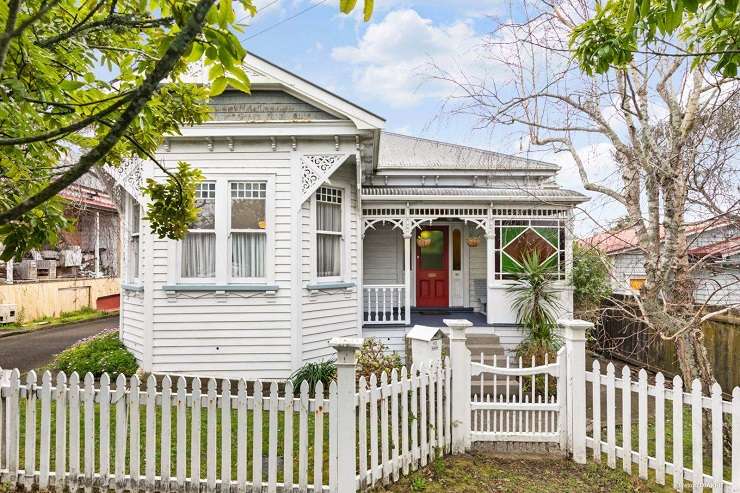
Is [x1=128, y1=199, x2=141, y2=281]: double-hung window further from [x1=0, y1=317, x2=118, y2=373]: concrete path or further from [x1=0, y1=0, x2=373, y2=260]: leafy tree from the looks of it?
[x1=0, y1=0, x2=373, y2=260]: leafy tree

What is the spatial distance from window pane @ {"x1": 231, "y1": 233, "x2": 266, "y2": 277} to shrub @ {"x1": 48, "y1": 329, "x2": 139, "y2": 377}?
2.66 metres

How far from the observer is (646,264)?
212 inches

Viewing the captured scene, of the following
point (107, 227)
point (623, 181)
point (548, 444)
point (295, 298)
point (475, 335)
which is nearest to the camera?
point (548, 444)

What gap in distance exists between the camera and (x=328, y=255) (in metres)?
8.27

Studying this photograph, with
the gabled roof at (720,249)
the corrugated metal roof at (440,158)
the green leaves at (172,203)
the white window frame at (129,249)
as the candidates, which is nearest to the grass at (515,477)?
the gabled roof at (720,249)

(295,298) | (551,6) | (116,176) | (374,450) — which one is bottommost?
(374,450)

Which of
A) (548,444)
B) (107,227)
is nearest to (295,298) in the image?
(548,444)

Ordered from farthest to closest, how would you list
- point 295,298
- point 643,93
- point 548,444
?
point 295,298 < point 643,93 < point 548,444

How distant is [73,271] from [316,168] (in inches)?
625

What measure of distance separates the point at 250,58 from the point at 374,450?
6967mm

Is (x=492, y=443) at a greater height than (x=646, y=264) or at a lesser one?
lesser

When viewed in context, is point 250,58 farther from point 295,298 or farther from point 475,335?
point 475,335

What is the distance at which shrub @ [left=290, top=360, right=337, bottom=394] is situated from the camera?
714 centimetres

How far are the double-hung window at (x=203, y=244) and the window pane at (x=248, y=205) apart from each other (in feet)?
1.24
